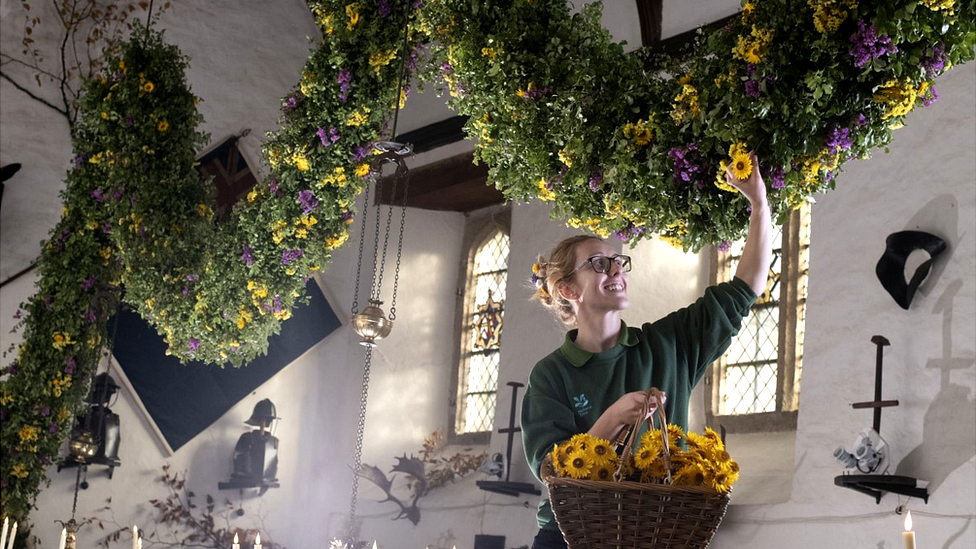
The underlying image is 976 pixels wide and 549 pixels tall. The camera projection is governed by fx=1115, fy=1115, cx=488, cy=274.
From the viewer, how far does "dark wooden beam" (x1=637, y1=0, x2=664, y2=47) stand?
22.0 feet

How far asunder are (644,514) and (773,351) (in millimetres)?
4605

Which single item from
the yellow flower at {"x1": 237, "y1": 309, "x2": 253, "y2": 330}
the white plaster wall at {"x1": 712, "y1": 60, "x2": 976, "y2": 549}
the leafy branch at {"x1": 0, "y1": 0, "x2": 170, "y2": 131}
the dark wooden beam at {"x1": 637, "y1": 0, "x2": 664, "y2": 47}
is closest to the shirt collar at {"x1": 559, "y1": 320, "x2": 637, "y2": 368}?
the white plaster wall at {"x1": 712, "y1": 60, "x2": 976, "y2": 549}

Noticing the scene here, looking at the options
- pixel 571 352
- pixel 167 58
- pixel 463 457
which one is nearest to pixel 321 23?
pixel 167 58

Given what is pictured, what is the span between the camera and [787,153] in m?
2.22

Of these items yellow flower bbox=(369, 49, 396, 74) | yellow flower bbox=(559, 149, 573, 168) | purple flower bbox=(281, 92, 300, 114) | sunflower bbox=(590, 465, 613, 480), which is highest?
yellow flower bbox=(369, 49, 396, 74)

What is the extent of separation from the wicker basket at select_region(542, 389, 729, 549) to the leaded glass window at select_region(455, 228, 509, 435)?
21.3 ft

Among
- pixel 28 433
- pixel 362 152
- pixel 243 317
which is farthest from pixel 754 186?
pixel 28 433

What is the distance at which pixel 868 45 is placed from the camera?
6.95ft

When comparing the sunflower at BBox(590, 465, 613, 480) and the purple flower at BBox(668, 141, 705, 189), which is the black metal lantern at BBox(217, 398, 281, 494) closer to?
the purple flower at BBox(668, 141, 705, 189)

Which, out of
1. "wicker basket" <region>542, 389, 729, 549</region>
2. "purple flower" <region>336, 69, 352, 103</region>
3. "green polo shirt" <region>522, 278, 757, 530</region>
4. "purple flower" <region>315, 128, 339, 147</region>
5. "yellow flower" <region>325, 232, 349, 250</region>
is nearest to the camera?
"wicker basket" <region>542, 389, 729, 549</region>

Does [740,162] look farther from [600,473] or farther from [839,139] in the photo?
[600,473]

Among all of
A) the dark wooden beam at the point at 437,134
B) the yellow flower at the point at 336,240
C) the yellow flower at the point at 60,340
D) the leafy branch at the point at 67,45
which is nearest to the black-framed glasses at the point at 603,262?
the yellow flower at the point at 336,240

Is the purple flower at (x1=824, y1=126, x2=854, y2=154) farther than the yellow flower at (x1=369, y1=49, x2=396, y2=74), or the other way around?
the yellow flower at (x1=369, y1=49, x2=396, y2=74)

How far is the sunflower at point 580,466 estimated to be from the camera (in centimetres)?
183
